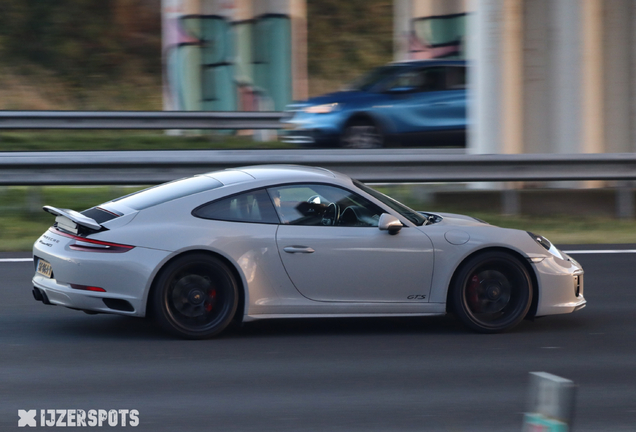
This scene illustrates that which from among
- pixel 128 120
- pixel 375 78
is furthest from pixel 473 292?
pixel 128 120

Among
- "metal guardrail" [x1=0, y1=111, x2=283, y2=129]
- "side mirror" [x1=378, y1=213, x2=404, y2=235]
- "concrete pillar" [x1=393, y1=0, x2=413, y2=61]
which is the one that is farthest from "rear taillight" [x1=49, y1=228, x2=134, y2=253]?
"concrete pillar" [x1=393, y1=0, x2=413, y2=61]

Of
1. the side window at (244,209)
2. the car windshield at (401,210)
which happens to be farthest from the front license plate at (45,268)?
the car windshield at (401,210)

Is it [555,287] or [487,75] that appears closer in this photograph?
[555,287]

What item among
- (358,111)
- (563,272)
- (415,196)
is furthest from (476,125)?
(563,272)

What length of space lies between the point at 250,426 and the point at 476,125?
8.73 m

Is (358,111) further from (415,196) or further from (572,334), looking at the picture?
(572,334)

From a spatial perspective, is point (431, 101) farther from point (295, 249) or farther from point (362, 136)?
point (295, 249)

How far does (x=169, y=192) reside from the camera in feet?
20.1

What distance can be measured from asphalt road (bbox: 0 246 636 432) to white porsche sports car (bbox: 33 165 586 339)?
234mm

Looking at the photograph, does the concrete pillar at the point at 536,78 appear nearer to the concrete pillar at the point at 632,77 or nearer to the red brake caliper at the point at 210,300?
the concrete pillar at the point at 632,77

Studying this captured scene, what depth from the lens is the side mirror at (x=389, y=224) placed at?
588 cm

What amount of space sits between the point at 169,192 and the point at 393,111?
358 inches

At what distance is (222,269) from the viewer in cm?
575

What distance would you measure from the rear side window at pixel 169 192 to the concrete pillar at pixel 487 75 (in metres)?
6.58
